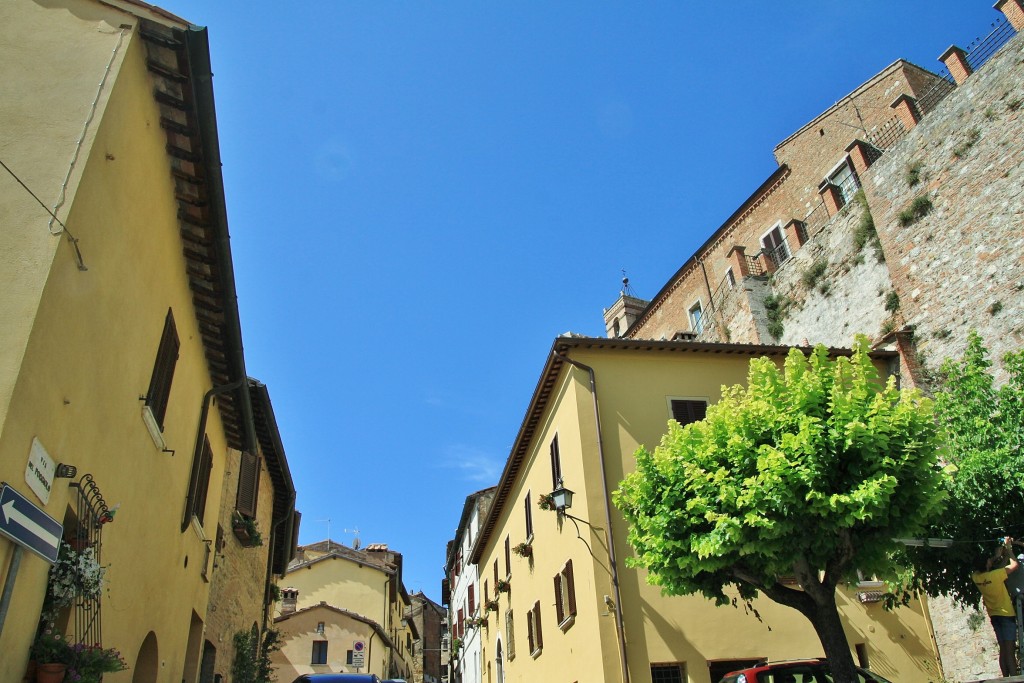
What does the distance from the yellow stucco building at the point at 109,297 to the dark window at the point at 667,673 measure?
788 cm

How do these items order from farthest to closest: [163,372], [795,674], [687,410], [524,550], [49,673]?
[524,550] < [687,410] < [795,674] < [163,372] < [49,673]

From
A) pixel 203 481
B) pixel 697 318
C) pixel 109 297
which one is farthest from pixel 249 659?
pixel 697 318

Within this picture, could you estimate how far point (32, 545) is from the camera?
5688 millimetres

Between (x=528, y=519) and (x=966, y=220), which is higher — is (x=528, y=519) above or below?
below

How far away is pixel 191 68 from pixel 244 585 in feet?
47.1

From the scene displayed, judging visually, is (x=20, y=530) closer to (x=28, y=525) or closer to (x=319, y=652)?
(x=28, y=525)

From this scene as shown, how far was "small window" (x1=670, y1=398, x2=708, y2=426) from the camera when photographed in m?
16.0

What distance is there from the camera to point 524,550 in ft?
66.0

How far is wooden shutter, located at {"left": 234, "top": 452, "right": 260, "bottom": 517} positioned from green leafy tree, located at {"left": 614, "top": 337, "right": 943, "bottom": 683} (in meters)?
10.1

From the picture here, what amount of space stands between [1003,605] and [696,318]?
950 inches

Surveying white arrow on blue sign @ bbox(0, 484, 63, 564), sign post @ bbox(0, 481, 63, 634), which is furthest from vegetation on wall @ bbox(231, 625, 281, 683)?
sign post @ bbox(0, 481, 63, 634)

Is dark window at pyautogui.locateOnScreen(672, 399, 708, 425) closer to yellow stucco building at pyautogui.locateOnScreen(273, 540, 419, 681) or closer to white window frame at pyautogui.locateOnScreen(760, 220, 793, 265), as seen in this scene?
white window frame at pyautogui.locateOnScreen(760, 220, 793, 265)

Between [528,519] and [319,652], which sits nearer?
[528,519]

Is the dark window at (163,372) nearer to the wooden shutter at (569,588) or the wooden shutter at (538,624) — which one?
the wooden shutter at (569,588)
